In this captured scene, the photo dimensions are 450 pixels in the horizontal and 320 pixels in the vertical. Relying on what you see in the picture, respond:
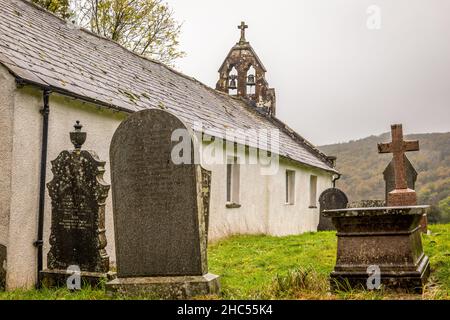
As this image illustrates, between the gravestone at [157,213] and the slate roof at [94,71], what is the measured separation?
62cm

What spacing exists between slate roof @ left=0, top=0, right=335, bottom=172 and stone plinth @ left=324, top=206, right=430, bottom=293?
2.52m

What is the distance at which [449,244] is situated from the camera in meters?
9.43

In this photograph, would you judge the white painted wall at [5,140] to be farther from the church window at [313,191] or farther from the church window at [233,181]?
the church window at [313,191]

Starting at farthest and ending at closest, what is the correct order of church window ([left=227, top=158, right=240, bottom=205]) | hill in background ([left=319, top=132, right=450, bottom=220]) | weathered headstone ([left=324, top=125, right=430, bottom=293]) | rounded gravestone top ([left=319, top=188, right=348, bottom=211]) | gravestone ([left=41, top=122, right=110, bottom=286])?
hill in background ([left=319, top=132, right=450, bottom=220]) → rounded gravestone top ([left=319, top=188, right=348, bottom=211]) → church window ([left=227, top=158, right=240, bottom=205]) → gravestone ([left=41, top=122, right=110, bottom=286]) → weathered headstone ([left=324, top=125, right=430, bottom=293])

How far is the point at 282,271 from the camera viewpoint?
8633mm

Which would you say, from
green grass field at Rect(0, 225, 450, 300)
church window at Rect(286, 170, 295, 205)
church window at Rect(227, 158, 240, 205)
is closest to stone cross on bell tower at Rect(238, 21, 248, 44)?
church window at Rect(286, 170, 295, 205)

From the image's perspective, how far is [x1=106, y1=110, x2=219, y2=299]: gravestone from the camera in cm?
612

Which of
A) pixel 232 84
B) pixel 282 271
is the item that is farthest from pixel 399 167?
pixel 232 84

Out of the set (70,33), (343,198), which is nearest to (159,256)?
(70,33)

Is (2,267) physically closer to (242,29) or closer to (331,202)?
(331,202)

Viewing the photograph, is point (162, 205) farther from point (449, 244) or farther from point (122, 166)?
point (449, 244)

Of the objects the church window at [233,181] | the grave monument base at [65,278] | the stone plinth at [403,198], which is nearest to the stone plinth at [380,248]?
the grave monument base at [65,278]

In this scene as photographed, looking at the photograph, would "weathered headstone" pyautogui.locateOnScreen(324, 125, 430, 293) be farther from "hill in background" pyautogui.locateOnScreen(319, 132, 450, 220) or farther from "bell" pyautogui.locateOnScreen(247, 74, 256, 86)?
"hill in background" pyautogui.locateOnScreen(319, 132, 450, 220)
